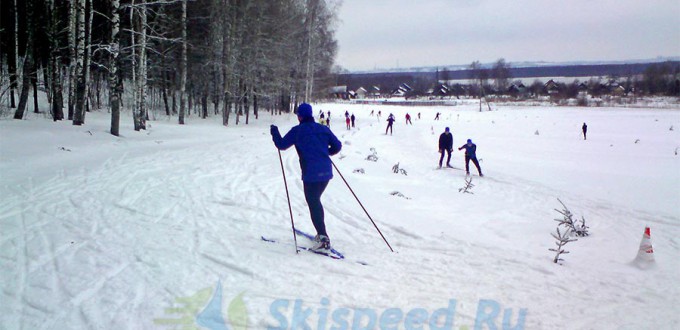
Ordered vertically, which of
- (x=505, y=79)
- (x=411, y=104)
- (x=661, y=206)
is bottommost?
(x=661, y=206)

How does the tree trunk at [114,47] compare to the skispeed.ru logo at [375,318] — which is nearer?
the skispeed.ru logo at [375,318]

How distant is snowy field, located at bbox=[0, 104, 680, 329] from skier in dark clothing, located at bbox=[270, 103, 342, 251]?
710 millimetres

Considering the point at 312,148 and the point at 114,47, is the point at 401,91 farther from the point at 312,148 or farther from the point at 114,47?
the point at 312,148

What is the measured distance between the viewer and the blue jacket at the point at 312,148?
4.33m

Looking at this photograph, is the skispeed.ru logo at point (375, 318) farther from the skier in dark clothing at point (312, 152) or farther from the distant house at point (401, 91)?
the distant house at point (401, 91)

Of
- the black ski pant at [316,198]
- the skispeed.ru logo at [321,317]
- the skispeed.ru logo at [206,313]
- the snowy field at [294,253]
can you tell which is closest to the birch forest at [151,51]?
the snowy field at [294,253]

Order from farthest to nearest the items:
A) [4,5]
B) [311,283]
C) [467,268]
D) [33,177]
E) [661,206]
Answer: [4,5]
[661,206]
[33,177]
[467,268]
[311,283]

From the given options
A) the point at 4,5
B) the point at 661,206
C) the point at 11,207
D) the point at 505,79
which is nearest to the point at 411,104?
the point at 505,79

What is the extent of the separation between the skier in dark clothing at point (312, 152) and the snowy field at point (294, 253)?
0.71 metres

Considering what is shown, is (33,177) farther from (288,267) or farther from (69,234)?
(288,267)

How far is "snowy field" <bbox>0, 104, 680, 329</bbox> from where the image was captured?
3.25 metres

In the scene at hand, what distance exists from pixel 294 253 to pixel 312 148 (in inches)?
48.2

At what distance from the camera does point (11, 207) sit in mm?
6121

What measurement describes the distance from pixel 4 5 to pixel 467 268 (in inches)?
1205
